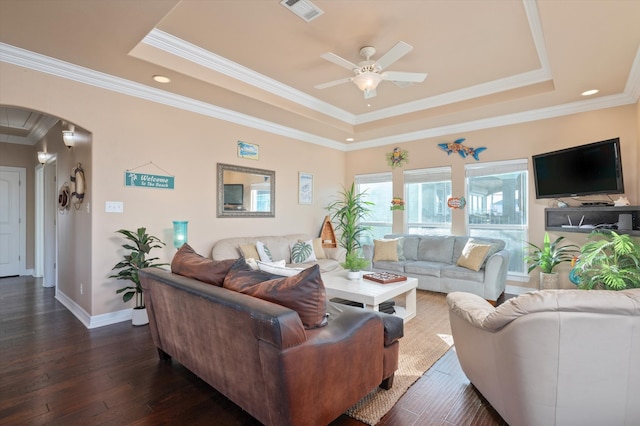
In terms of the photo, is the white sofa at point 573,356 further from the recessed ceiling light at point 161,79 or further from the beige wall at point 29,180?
the beige wall at point 29,180

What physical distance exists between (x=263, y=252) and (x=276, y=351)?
319cm

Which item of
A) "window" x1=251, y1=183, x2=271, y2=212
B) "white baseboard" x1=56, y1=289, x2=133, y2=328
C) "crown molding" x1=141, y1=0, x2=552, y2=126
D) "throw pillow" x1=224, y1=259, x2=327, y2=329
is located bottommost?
"white baseboard" x1=56, y1=289, x2=133, y2=328

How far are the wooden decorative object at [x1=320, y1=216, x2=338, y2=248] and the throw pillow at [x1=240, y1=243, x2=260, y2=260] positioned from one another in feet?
5.96

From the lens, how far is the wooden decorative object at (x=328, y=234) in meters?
6.12

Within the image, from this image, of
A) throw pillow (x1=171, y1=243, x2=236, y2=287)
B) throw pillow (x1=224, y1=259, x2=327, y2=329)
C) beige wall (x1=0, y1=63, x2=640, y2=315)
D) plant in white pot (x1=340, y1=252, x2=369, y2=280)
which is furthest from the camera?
plant in white pot (x1=340, y1=252, x2=369, y2=280)

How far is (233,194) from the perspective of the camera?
15.8 ft

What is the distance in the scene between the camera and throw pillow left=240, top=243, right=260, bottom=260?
446 cm

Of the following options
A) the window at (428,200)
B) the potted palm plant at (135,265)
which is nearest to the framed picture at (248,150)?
the potted palm plant at (135,265)

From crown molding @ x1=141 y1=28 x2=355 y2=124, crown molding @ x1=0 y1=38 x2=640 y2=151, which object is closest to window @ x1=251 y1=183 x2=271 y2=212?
crown molding @ x1=0 y1=38 x2=640 y2=151

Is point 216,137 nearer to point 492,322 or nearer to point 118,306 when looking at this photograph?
point 118,306

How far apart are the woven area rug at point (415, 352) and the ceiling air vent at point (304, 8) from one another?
3027 mm

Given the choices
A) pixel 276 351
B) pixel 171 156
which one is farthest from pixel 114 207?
pixel 276 351

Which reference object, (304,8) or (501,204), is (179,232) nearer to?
(304,8)

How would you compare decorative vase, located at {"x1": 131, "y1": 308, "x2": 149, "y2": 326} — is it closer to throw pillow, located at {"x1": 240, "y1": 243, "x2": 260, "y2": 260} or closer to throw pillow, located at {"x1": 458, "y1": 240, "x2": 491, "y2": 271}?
throw pillow, located at {"x1": 240, "y1": 243, "x2": 260, "y2": 260}
